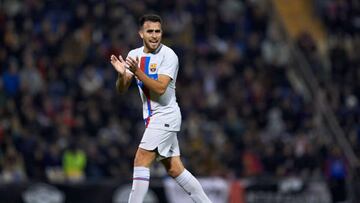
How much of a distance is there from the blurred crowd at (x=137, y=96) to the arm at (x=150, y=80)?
25.8ft

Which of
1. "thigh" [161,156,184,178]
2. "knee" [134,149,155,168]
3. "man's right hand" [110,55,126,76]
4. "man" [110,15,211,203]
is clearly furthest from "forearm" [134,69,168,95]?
"thigh" [161,156,184,178]

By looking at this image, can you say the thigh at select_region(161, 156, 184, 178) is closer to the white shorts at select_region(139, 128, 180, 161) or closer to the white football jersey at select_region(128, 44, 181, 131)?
the white shorts at select_region(139, 128, 180, 161)

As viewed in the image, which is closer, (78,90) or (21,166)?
(21,166)

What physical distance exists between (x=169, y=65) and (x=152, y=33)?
0.37m

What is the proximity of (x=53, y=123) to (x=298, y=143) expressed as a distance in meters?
5.05

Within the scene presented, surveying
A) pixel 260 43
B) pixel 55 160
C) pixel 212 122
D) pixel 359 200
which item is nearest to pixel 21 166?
pixel 55 160

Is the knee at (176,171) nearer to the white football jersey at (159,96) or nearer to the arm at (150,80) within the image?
the white football jersey at (159,96)

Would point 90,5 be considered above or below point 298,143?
above

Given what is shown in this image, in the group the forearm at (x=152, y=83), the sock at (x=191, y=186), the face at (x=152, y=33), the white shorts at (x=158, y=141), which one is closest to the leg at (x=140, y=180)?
the white shorts at (x=158, y=141)

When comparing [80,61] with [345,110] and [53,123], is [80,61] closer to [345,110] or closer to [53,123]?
[53,123]

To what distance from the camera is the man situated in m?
10.1

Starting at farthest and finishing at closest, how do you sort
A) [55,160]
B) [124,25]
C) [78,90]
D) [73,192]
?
[124,25] < [78,90] < [55,160] < [73,192]

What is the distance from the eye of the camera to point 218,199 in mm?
17516

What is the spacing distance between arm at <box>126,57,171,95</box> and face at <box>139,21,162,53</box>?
0.34 meters
